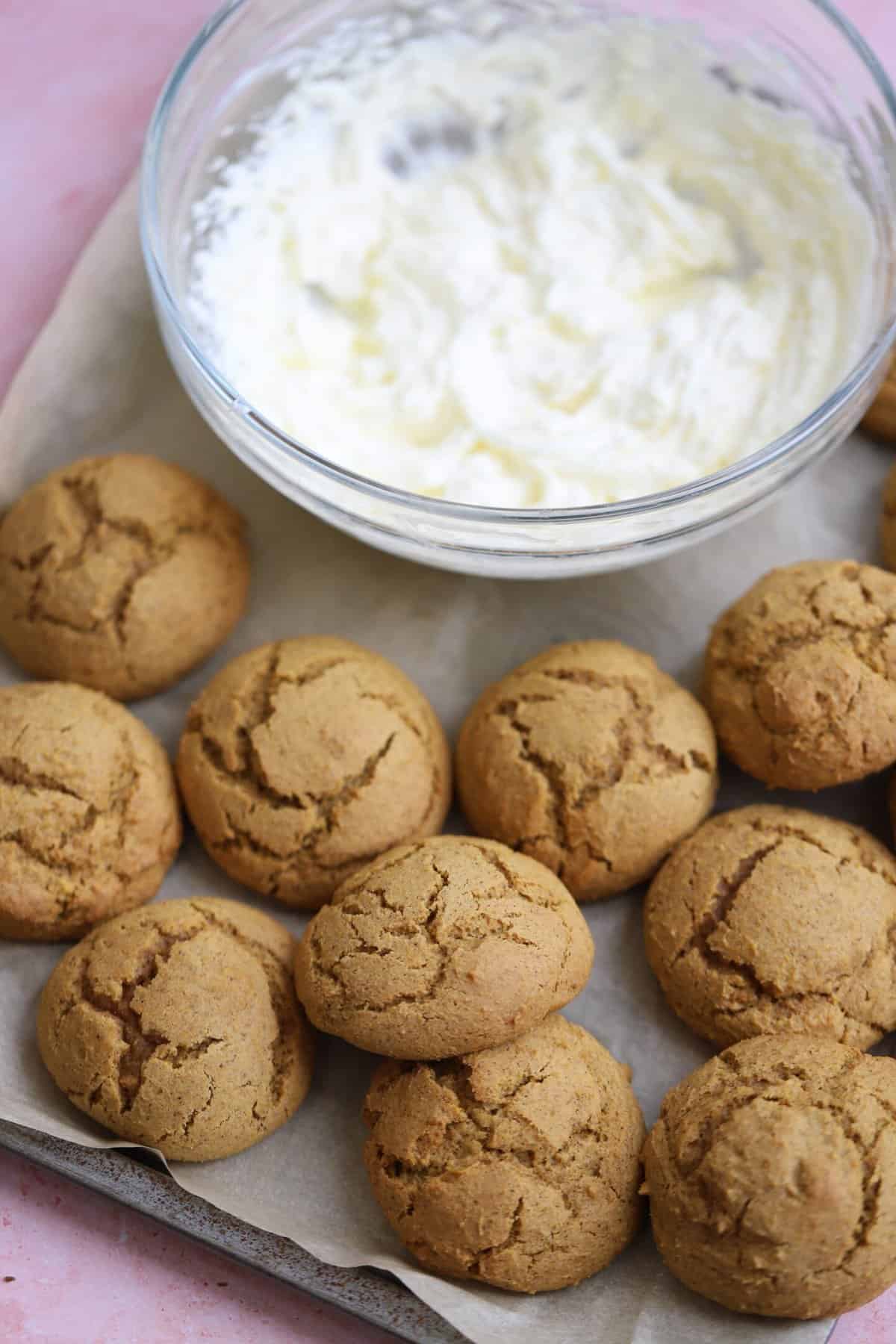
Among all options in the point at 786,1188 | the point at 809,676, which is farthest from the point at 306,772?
the point at 786,1188

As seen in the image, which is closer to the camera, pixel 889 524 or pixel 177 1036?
pixel 177 1036

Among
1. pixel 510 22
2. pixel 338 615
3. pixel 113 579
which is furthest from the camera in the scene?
pixel 510 22

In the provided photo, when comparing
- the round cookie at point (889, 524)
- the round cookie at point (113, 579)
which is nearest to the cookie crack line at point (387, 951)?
the round cookie at point (113, 579)

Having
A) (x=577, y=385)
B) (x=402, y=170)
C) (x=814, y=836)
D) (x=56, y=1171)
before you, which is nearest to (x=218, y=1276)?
(x=56, y=1171)

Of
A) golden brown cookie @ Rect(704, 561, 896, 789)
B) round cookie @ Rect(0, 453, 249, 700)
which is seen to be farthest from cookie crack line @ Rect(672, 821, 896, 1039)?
round cookie @ Rect(0, 453, 249, 700)

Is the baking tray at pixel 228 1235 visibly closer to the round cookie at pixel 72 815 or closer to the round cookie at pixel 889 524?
the round cookie at pixel 72 815

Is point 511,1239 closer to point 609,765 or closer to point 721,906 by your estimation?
point 721,906

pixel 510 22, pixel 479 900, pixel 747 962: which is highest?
pixel 510 22
